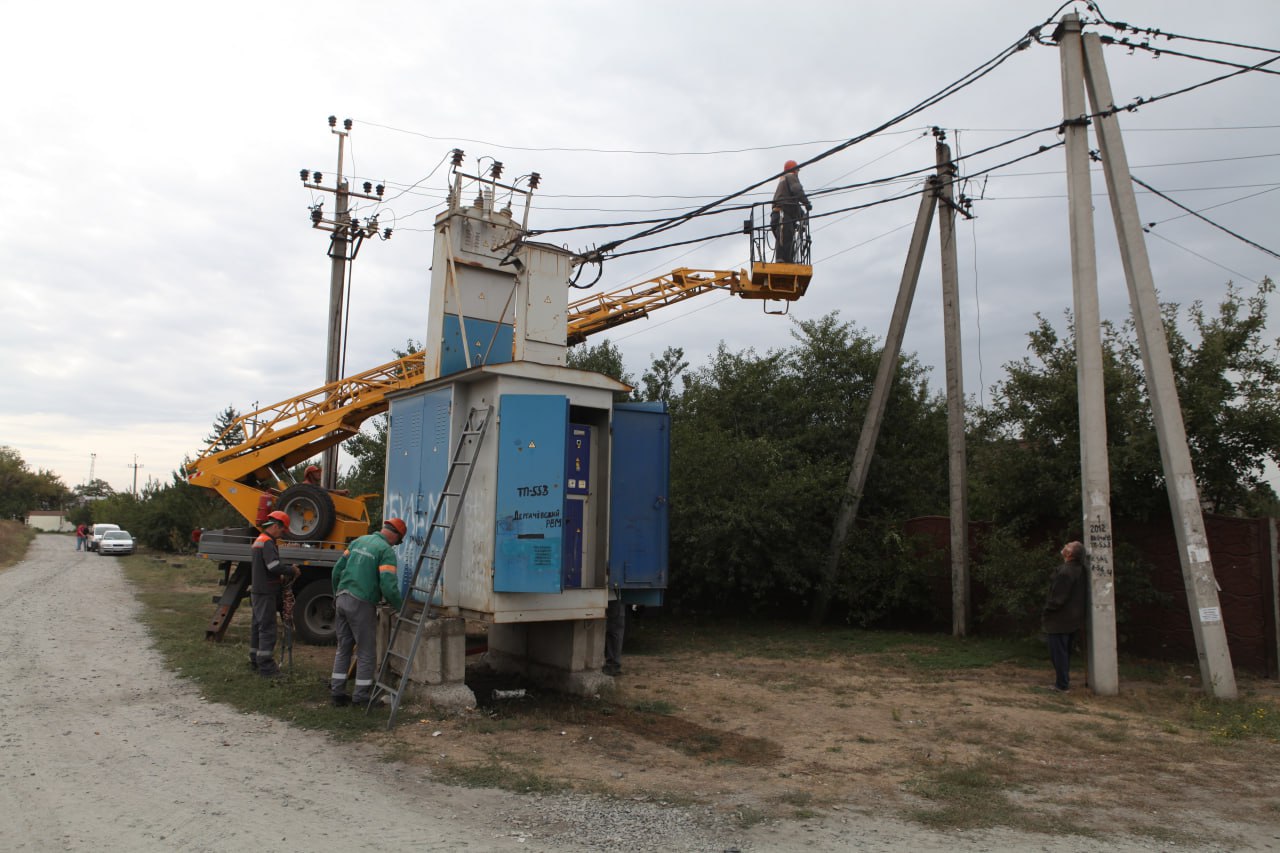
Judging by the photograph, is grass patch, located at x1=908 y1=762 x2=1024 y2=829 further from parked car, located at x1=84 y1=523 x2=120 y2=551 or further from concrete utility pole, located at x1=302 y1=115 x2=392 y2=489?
parked car, located at x1=84 y1=523 x2=120 y2=551

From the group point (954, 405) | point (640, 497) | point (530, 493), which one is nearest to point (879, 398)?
point (954, 405)

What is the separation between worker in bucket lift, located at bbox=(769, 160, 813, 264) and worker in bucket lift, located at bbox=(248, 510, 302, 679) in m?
7.41

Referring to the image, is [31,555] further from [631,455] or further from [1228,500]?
[1228,500]

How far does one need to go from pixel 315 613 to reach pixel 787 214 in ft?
28.6

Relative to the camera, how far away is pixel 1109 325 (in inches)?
439

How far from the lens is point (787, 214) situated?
12367 mm

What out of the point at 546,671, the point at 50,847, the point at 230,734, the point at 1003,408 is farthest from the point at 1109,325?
the point at 50,847

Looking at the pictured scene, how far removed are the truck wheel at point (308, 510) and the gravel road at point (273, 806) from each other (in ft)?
15.8

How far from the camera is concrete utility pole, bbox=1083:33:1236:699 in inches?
337

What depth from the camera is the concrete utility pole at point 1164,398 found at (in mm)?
8562

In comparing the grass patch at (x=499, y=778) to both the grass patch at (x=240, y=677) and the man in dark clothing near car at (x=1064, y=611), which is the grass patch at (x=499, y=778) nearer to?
the grass patch at (x=240, y=677)

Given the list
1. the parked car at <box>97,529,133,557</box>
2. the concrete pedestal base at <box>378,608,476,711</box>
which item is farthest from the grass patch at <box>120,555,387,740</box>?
the parked car at <box>97,529,133,557</box>

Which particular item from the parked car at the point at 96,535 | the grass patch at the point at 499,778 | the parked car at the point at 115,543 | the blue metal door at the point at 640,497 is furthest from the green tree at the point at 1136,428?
the parked car at the point at 96,535

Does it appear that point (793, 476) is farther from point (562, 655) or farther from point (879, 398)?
point (562, 655)
